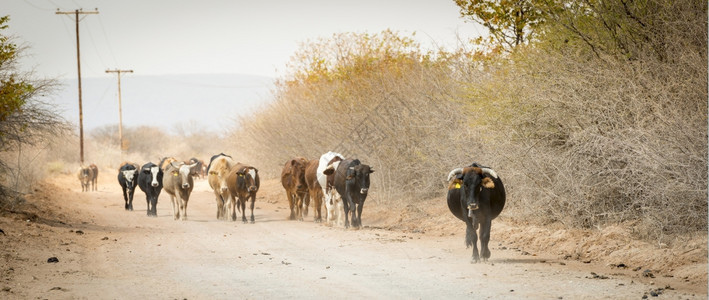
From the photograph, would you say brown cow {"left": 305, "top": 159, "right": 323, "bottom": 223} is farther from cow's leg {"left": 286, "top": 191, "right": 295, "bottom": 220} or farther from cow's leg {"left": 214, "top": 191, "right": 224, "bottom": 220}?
cow's leg {"left": 214, "top": 191, "right": 224, "bottom": 220}

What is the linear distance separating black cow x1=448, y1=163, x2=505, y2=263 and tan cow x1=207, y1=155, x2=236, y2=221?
10.8 metres

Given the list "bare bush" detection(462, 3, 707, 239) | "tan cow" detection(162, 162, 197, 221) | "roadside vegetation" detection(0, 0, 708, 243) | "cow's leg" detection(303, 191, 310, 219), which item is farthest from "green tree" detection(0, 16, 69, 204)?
"bare bush" detection(462, 3, 707, 239)

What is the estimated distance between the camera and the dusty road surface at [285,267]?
1016cm

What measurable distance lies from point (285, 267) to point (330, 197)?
8.28 m

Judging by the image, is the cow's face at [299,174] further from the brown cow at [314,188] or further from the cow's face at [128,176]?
the cow's face at [128,176]

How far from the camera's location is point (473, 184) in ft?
40.8

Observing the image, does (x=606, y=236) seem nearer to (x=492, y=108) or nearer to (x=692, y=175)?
(x=692, y=175)

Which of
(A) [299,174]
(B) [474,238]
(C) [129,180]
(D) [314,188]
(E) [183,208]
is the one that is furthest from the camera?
(C) [129,180]

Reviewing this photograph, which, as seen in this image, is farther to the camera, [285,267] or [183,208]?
[183,208]

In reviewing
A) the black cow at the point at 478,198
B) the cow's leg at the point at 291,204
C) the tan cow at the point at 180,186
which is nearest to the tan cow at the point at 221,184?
the tan cow at the point at 180,186

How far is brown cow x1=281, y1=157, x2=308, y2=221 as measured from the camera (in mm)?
22503

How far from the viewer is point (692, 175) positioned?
1167cm

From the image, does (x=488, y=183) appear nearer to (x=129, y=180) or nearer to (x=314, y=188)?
A: (x=314, y=188)

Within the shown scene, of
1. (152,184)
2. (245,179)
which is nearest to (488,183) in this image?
(245,179)
